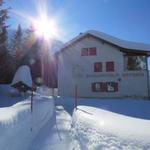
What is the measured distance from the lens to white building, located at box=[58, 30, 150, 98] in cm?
3241

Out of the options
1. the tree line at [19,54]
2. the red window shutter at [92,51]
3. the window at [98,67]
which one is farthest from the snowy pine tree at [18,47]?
the window at [98,67]

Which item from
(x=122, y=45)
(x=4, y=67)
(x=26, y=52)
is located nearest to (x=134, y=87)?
(x=122, y=45)

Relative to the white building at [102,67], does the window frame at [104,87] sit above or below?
below

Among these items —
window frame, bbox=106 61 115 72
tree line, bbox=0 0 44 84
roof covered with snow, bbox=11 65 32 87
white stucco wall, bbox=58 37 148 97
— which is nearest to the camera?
white stucco wall, bbox=58 37 148 97

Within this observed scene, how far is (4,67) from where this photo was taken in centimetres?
4034

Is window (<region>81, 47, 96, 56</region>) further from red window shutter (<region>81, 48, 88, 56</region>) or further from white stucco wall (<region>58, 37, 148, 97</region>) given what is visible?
white stucco wall (<region>58, 37, 148, 97</region>)

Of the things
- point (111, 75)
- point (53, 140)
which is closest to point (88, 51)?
point (111, 75)

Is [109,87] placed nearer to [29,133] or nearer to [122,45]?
[122,45]

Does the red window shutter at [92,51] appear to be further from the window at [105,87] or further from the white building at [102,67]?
the window at [105,87]

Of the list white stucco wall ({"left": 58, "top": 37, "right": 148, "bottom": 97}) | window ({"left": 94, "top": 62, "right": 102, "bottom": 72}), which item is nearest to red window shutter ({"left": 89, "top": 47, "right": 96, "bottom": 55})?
white stucco wall ({"left": 58, "top": 37, "right": 148, "bottom": 97})

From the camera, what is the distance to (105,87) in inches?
1320

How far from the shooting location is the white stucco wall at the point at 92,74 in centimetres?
3234

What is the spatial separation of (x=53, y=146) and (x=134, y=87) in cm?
2511

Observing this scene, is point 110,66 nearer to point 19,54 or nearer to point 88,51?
point 88,51
